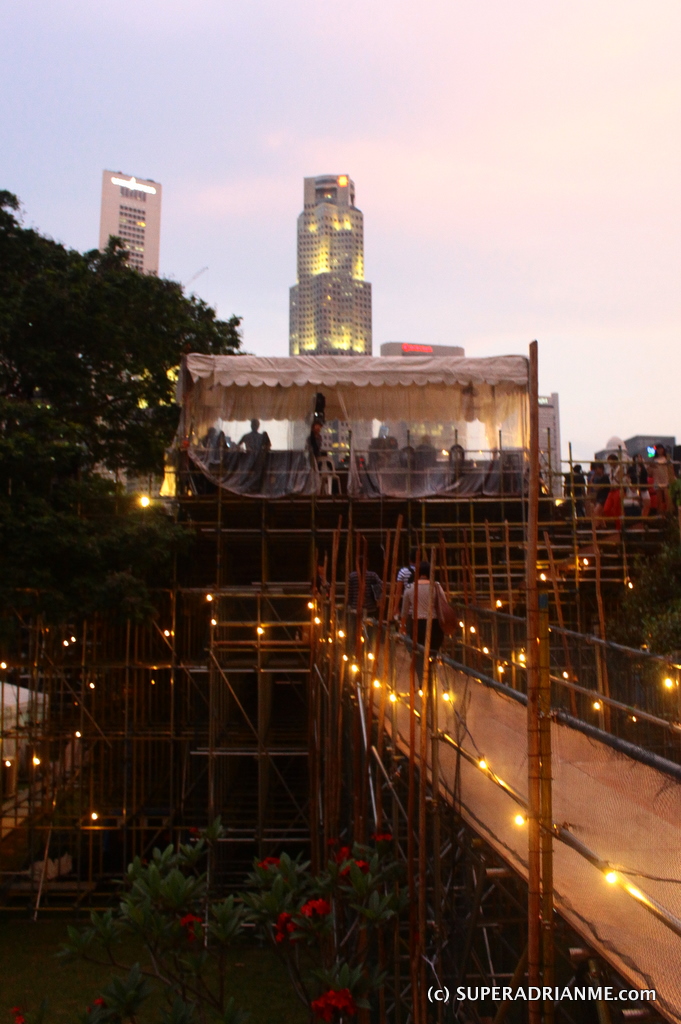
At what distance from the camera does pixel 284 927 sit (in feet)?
16.2

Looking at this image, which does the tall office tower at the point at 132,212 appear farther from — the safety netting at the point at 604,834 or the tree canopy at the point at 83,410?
the safety netting at the point at 604,834

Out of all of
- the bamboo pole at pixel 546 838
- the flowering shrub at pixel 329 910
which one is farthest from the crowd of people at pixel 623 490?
the bamboo pole at pixel 546 838

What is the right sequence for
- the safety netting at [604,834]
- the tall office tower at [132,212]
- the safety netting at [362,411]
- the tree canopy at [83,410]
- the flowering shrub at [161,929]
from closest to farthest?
1. the safety netting at [604,834]
2. the flowering shrub at [161,929]
3. the tree canopy at [83,410]
4. the safety netting at [362,411]
5. the tall office tower at [132,212]

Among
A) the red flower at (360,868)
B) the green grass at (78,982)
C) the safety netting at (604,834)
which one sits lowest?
the green grass at (78,982)

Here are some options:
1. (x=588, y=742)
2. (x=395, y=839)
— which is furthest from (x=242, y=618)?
(x=588, y=742)

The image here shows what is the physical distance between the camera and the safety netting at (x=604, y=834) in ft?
8.72

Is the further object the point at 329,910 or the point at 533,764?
the point at 329,910

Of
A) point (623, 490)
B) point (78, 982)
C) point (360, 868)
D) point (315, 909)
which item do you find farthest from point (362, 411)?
point (315, 909)

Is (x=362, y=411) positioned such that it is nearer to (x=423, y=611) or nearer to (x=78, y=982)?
(x=423, y=611)

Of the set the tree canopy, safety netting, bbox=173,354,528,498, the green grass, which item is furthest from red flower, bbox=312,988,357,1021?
safety netting, bbox=173,354,528,498

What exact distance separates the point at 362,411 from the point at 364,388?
41 cm

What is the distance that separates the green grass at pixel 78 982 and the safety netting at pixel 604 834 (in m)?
6.93

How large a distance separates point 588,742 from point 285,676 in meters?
16.0

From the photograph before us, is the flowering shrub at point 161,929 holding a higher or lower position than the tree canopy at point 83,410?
lower
